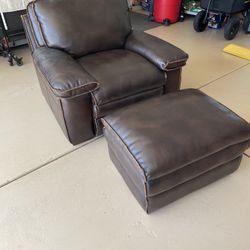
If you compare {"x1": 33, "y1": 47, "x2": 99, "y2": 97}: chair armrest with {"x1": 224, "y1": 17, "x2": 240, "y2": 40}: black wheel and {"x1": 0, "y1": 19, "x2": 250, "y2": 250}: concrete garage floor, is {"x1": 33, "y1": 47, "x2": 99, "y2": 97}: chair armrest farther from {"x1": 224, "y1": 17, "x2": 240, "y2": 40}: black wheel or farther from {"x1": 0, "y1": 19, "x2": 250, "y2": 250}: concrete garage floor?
{"x1": 224, "y1": 17, "x2": 240, "y2": 40}: black wheel

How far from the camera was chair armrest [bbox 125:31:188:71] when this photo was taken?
1617 millimetres

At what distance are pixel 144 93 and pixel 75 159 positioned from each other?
0.64 m

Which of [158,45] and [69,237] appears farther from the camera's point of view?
[158,45]

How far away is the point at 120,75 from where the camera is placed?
5.16 ft

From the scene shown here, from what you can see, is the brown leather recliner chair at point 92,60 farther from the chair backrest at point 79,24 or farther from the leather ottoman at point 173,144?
the leather ottoman at point 173,144

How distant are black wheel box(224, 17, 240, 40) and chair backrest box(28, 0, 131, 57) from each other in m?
1.76

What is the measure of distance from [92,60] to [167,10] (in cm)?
250

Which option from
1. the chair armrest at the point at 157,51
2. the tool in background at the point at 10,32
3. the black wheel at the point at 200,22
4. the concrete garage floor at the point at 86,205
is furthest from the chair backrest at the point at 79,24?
the black wheel at the point at 200,22

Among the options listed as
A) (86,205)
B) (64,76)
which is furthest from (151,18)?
(86,205)

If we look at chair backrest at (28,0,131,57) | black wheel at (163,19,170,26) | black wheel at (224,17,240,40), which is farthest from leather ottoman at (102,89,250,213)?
black wheel at (163,19,170,26)

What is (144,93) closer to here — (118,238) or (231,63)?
(118,238)

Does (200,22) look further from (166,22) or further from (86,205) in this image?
(86,205)

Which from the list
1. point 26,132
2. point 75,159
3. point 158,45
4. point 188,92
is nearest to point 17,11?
point 26,132

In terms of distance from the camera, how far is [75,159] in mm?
1596
